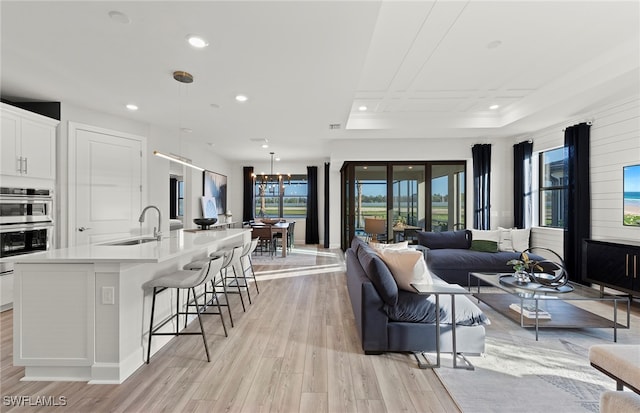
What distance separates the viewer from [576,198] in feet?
15.6

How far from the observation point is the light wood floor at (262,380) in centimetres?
196

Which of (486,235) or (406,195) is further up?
(406,195)

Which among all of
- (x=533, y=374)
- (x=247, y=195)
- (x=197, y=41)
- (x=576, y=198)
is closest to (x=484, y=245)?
(x=576, y=198)

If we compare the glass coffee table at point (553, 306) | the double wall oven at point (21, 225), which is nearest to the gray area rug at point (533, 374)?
the glass coffee table at point (553, 306)

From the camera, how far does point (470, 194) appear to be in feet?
22.4

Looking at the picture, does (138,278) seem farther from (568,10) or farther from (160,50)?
(568,10)

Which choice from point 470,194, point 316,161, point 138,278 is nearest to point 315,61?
point 138,278

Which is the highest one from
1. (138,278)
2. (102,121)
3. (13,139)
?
(102,121)

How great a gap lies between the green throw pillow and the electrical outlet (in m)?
5.14

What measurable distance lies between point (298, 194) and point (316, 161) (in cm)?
132

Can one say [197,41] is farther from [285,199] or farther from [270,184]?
[285,199]

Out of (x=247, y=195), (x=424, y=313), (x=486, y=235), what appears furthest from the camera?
(x=247, y=195)

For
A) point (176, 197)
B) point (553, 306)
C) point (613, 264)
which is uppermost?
point (176, 197)

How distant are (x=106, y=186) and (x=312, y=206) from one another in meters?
6.13
